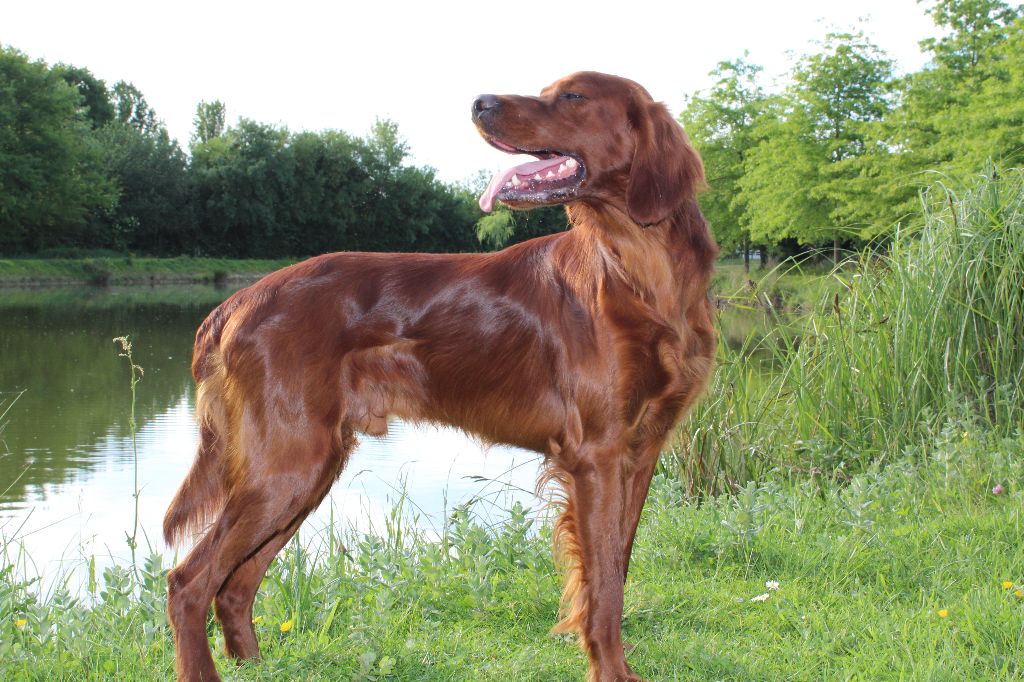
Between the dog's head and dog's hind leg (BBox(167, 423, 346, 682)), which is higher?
the dog's head

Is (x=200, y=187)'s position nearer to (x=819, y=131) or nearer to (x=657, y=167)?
(x=819, y=131)

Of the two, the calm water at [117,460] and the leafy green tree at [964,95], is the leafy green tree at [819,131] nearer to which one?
the leafy green tree at [964,95]

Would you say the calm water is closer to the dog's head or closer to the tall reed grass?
the dog's head

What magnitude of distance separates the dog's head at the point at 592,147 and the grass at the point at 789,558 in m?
1.40

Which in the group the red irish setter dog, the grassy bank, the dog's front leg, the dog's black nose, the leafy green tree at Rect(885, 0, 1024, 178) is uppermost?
the leafy green tree at Rect(885, 0, 1024, 178)

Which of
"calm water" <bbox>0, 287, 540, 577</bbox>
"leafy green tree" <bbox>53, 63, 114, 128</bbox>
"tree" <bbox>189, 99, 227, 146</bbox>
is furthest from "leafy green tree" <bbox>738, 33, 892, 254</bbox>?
"leafy green tree" <bbox>53, 63, 114, 128</bbox>

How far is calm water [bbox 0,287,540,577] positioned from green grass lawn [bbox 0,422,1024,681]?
606mm

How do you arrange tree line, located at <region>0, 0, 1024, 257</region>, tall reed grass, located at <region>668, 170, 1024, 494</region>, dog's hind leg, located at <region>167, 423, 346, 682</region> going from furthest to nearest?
tree line, located at <region>0, 0, 1024, 257</region> < tall reed grass, located at <region>668, 170, 1024, 494</region> < dog's hind leg, located at <region>167, 423, 346, 682</region>

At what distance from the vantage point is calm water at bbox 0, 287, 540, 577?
5.66 m

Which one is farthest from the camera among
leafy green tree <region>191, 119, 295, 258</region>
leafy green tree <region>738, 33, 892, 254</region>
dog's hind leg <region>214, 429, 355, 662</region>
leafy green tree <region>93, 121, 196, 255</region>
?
leafy green tree <region>191, 119, 295, 258</region>

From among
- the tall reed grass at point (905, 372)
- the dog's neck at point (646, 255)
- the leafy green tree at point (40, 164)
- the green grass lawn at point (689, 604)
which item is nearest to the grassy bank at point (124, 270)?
the leafy green tree at point (40, 164)

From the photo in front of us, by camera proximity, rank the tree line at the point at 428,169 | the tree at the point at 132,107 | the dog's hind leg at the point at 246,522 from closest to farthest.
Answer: the dog's hind leg at the point at 246,522, the tree line at the point at 428,169, the tree at the point at 132,107

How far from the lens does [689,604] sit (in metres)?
3.38

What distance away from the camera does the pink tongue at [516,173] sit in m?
2.77
